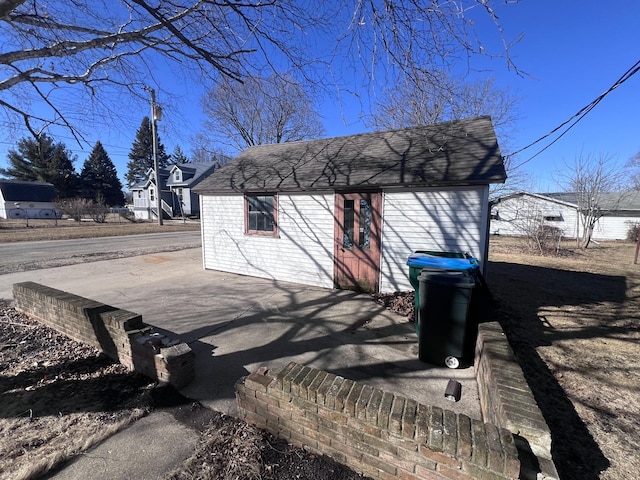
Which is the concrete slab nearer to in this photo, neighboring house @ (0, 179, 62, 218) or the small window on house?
the small window on house

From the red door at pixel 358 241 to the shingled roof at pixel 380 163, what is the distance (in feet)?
1.28

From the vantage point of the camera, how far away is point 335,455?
84.7 inches

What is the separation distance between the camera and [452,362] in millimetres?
3680

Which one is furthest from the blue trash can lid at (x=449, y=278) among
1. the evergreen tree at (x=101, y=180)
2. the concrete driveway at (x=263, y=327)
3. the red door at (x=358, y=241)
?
the evergreen tree at (x=101, y=180)

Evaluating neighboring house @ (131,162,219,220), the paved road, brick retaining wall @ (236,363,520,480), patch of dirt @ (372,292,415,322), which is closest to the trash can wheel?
patch of dirt @ (372,292,415,322)

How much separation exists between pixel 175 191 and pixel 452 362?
141 feet

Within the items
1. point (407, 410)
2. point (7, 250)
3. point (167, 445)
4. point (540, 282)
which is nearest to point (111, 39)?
point (167, 445)

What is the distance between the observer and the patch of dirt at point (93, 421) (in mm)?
2117

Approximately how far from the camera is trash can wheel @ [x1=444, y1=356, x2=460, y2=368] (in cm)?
367

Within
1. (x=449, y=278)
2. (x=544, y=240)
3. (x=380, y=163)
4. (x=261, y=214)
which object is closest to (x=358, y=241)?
(x=380, y=163)

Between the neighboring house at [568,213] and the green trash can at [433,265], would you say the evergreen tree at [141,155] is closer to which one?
the neighboring house at [568,213]

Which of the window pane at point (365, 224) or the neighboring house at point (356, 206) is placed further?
the window pane at point (365, 224)

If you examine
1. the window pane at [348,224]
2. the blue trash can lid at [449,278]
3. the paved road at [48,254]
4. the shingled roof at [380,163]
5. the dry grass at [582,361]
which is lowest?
the dry grass at [582,361]

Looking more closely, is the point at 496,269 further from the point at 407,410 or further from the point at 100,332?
the point at 100,332
